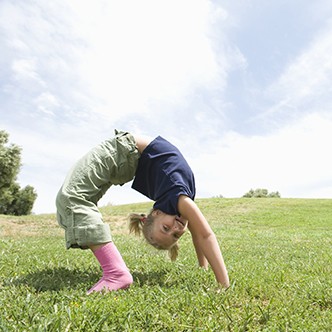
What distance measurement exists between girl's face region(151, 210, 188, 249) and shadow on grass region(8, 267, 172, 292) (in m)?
0.42

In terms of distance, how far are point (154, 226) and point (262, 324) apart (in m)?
1.53

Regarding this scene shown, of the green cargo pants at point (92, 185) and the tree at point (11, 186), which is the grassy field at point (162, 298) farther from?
the tree at point (11, 186)

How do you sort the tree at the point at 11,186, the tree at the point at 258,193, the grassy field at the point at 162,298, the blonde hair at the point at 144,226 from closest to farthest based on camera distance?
the grassy field at the point at 162,298 → the blonde hair at the point at 144,226 → the tree at the point at 11,186 → the tree at the point at 258,193

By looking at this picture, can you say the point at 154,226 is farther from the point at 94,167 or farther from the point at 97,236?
the point at 94,167

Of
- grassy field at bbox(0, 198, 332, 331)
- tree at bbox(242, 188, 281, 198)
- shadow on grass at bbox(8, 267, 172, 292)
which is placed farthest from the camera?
tree at bbox(242, 188, 281, 198)

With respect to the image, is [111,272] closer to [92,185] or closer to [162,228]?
[162,228]

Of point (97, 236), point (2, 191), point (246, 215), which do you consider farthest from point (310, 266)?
point (2, 191)

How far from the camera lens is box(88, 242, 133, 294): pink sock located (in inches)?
141

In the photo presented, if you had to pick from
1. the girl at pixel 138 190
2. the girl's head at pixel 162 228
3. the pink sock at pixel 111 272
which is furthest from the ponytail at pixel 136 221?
the pink sock at pixel 111 272

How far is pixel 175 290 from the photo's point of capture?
355 centimetres

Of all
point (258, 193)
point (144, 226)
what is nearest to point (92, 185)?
point (144, 226)

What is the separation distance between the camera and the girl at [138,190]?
3.74 metres

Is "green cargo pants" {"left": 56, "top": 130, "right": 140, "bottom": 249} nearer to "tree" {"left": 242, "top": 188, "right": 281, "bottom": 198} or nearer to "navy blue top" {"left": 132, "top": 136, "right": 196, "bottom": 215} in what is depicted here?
"navy blue top" {"left": 132, "top": 136, "right": 196, "bottom": 215}

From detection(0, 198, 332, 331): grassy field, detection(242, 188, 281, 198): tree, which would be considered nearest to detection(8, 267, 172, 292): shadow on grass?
detection(0, 198, 332, 331): grassy field
